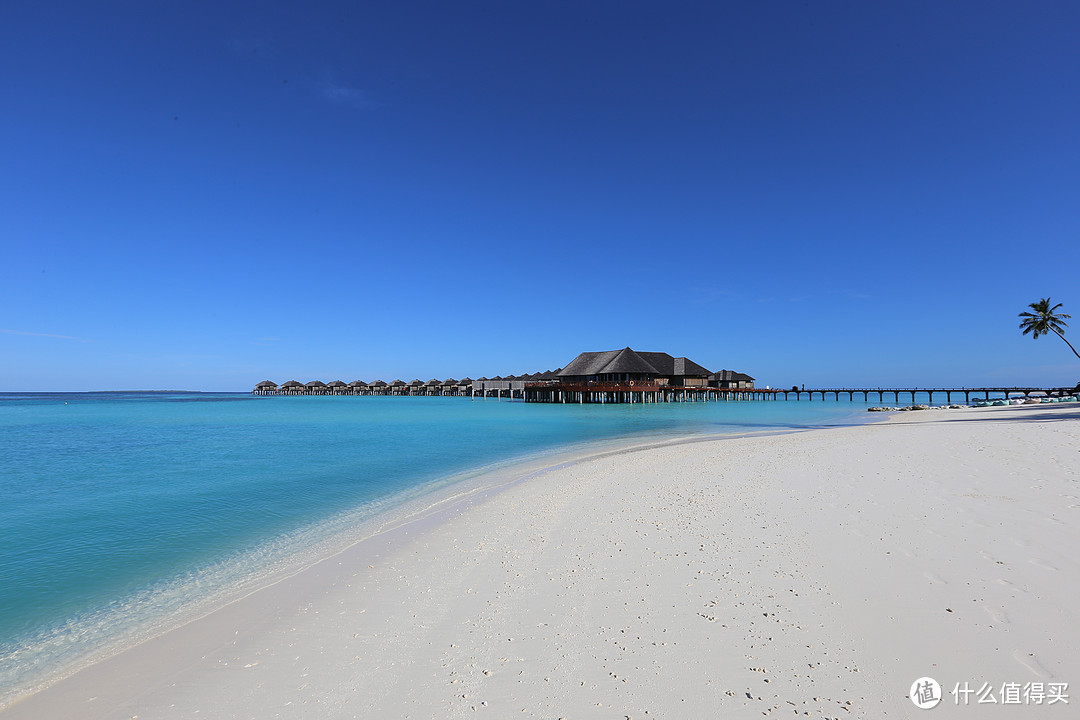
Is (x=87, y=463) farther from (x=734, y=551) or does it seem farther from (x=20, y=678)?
(x=734, y=551)

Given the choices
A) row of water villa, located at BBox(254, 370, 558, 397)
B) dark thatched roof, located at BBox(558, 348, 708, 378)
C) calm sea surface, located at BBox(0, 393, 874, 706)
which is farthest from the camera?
row of water villa, located at BBox(254, 370, 558, 397)

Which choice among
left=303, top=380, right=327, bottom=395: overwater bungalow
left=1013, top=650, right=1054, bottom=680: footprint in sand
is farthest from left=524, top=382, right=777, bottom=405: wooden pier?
left=303, top=380, right=327, bottom=395: overwater bungalow

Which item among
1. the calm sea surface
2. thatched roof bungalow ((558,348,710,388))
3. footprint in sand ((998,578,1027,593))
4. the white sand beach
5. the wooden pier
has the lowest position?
the calm sea surface

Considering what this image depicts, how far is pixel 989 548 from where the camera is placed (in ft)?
16.3

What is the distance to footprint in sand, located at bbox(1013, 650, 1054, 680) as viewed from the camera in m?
2.98

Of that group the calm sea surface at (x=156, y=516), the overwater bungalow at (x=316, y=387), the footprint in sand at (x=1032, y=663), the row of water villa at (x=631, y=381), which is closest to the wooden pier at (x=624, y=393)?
the row of water villa at (x=631, y=381)

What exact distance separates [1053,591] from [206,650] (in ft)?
23.0

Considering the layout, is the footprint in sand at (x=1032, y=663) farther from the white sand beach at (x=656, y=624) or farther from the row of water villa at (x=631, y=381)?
the row of water villa at (x=631, y=381)

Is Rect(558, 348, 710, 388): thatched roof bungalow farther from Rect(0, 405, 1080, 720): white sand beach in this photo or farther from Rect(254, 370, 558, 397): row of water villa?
Rect(0, 405, 1080, 720): white sand beach

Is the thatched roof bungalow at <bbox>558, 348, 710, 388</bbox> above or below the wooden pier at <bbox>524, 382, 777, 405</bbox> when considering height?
above
